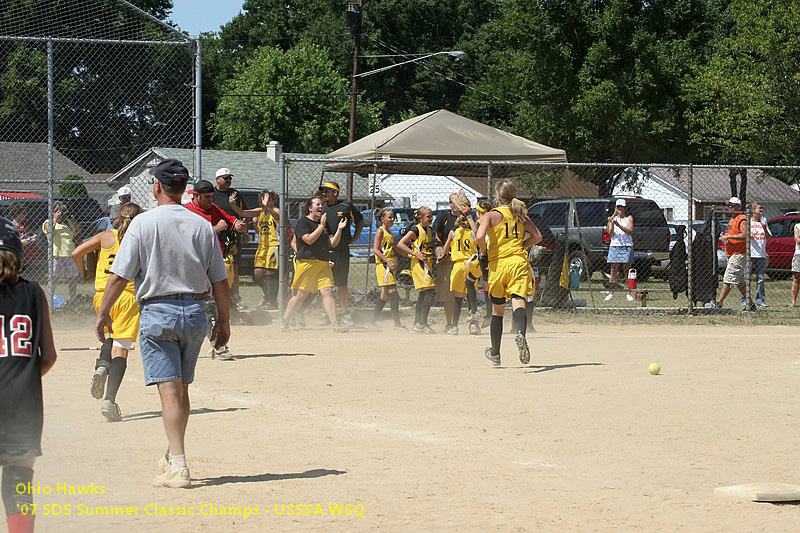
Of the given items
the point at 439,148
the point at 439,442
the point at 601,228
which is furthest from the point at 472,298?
the point at 601,228

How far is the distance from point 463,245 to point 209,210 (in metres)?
5.00

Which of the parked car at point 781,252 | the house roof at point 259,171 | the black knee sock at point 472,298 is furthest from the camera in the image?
the house roof at point 259,171

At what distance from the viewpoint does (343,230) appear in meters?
15.2

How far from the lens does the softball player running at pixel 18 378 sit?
4.32 meters

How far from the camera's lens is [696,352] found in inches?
510

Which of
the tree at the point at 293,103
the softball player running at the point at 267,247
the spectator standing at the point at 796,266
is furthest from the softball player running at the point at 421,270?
the tree at the point at 293,103

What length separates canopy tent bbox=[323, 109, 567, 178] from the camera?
17.7 metres

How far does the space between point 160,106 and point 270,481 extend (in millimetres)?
11250

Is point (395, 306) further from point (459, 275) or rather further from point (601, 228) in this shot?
point (601, 228)

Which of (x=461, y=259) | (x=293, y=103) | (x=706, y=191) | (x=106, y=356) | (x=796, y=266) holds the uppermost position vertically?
(x=293, y=103)

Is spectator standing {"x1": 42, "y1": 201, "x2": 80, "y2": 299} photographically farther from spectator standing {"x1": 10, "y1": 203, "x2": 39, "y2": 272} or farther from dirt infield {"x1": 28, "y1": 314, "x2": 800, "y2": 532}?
dirt infield {"x1": 28, "y1": 314, "x2": 800, "y2": 532}

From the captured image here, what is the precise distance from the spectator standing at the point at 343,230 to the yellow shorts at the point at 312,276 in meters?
0.61

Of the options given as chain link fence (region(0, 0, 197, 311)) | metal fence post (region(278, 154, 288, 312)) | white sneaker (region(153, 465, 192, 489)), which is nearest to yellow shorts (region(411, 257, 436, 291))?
metal fence post (region(278, 154, 288, 312))

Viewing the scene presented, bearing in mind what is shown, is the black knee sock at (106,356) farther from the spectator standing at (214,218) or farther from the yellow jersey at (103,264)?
the spectator standing at (214,218)
